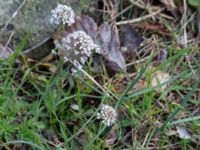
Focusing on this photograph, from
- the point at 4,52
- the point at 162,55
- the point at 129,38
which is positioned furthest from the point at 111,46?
the point at 4,52

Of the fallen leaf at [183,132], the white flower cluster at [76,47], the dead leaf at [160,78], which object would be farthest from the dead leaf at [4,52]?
the fallen leaf at [183,132]

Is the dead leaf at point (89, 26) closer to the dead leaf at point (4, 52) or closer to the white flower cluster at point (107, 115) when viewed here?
the dead leaf at point (4, 52)

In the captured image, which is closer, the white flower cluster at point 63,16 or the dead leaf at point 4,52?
the white flower cluster at point 63,16

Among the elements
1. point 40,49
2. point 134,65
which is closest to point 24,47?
point 40,49

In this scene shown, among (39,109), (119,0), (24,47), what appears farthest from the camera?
(119,0)

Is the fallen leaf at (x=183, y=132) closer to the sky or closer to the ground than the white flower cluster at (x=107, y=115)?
closer to the ground

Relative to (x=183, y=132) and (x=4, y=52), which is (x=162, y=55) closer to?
(x=183, y=132)

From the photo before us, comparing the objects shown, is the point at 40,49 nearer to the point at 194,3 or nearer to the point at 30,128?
the point at 30,128
